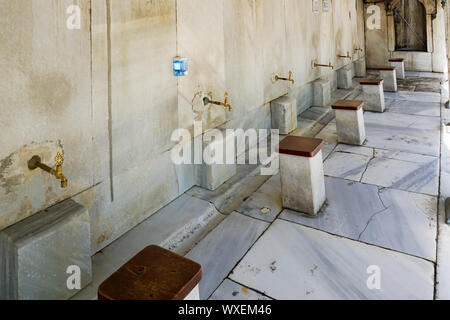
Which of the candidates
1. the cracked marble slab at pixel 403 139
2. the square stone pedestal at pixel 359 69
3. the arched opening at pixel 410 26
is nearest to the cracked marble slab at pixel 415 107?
the cracked marble slab at pixel 403 139

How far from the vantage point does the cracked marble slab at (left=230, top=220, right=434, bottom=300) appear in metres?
2.62

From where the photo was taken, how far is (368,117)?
741 cm

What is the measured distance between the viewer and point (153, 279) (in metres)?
1.81

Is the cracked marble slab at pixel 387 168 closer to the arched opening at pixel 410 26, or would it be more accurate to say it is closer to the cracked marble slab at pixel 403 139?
the cracked marble slab at pixel 403 139

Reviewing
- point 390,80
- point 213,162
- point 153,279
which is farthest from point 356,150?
point 390,80

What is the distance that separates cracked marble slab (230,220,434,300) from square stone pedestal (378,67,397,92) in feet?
26.5

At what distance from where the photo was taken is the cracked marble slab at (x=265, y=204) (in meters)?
3.78

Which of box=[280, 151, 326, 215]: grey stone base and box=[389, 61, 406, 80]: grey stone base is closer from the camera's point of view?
box=[280, 151, 326, 215]: grey stone base

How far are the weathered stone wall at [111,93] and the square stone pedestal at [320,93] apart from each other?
10.8 ft

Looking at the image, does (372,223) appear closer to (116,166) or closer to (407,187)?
(407,187)

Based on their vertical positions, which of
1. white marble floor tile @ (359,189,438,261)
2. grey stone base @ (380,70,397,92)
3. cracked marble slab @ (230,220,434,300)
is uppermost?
grey stone base @ (380,70,397,92)

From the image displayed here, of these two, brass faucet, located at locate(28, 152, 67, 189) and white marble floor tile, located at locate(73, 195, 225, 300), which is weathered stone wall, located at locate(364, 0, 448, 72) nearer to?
white marble floor tile, located at locate(73, 195, 225, 300)

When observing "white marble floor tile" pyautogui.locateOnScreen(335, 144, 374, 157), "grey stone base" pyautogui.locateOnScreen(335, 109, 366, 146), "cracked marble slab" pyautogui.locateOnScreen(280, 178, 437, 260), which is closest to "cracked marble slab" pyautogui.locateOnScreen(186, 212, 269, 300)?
"cracked marble slab" pyautogui.locateOnScreen(280, 178, 437, 260)

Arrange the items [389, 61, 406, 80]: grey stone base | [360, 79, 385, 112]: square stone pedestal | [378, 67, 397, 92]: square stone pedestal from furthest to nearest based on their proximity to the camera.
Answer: [389, 61, 406, 80]: grey stone base
[378, 67, 397, 92]: square stone pedestal
[360, 79, 385, 112]: square stone pedestal
